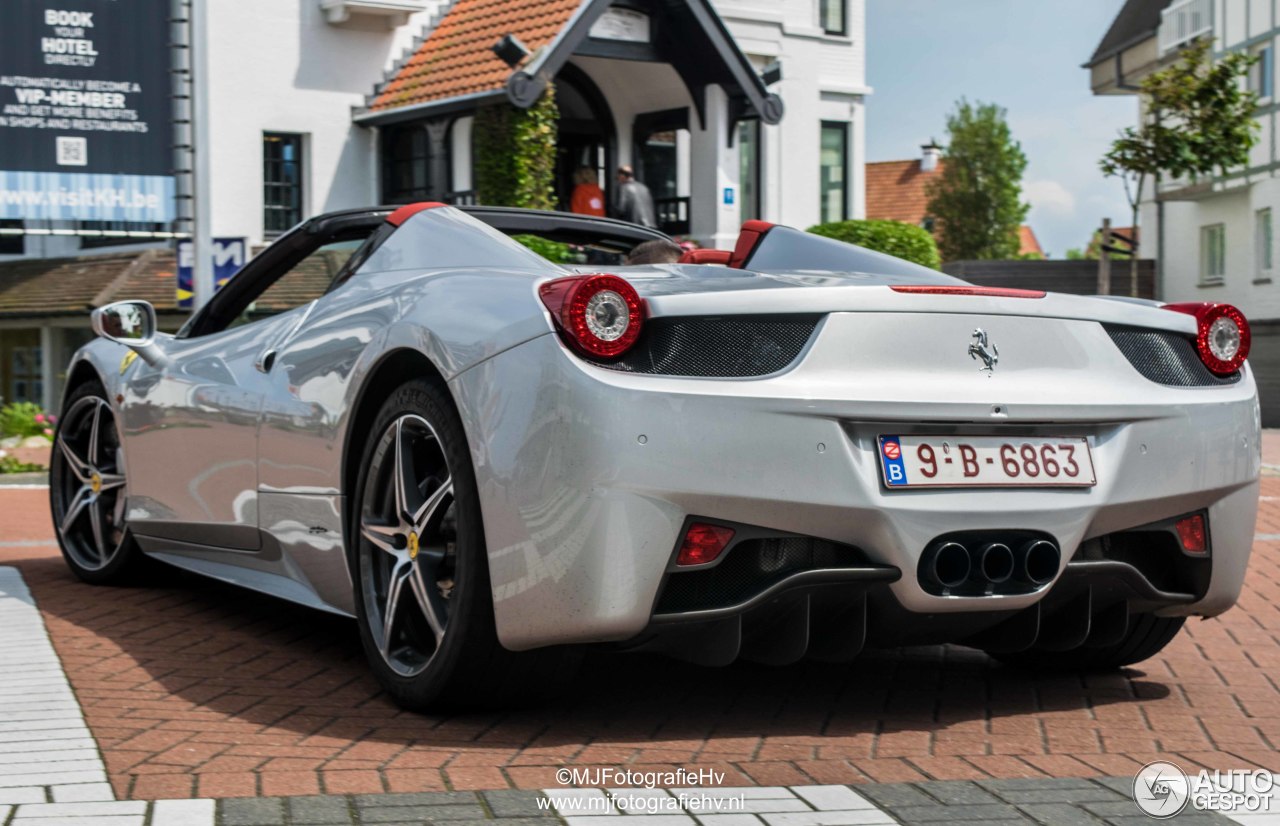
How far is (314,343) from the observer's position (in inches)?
187

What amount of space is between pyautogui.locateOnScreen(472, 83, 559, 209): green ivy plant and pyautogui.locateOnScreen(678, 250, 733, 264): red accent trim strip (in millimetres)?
16193

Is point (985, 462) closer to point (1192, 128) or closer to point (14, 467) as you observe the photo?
point (14, 467)

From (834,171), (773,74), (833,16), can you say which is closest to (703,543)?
(773,74)

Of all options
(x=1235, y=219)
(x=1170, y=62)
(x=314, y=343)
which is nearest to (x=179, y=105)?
(x=314, y=343)

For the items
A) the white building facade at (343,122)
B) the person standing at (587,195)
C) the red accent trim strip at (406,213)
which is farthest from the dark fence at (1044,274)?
the red accent trim strip at (406,213)

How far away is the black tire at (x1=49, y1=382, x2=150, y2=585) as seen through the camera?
6406mm

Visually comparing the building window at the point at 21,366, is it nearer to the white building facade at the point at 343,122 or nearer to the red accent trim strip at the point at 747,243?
the white building facade at the point at 343,122

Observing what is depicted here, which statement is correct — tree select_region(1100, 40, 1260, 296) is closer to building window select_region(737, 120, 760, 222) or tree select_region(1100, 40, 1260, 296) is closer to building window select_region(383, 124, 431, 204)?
building window select_region(737, 120, 760, 222)

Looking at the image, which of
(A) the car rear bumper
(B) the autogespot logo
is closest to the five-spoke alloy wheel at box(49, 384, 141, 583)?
(A) the car rear bumper

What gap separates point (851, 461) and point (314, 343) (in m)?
1.70

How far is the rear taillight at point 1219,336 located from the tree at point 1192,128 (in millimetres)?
23326

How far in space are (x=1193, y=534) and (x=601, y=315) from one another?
64.4 inches

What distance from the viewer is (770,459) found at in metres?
3.67

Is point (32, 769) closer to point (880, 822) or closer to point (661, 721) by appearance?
point (661, 721)
